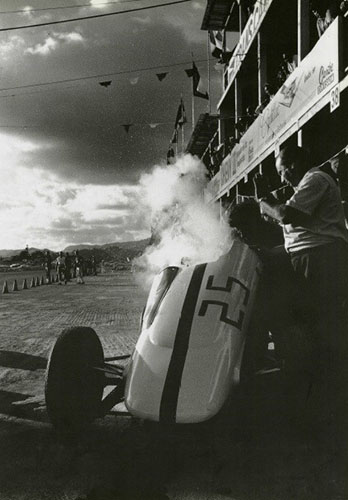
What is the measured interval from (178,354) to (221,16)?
72.7 feet

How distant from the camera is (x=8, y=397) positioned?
14.7 ft

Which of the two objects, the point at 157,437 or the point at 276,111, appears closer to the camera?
the point at 157,437

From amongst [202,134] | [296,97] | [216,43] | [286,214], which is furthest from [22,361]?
[202,134]

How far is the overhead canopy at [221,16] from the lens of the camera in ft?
68.5

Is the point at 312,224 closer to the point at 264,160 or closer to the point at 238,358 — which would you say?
the point at 238,358

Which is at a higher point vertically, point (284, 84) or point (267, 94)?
point (267, 94)

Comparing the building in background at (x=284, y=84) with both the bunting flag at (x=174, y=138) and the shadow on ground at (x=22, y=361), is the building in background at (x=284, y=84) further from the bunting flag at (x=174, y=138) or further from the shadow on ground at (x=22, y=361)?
the bunting flag at (x=174, y=138)

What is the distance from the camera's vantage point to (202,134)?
31.3 meters

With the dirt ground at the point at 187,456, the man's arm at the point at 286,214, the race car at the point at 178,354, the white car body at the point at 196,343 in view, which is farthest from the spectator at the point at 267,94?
the dirt ground at the point at 187,456

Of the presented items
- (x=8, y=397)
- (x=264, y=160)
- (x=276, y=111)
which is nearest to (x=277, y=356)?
(x=8, y=397)

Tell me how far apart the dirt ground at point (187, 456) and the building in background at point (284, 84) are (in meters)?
5.30

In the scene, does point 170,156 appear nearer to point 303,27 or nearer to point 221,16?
point 221,16

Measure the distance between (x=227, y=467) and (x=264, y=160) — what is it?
10501 millimetres

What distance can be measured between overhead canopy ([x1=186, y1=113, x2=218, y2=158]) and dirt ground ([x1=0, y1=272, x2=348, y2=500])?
922 inches
